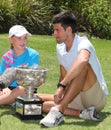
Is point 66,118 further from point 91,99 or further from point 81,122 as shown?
point 91,99

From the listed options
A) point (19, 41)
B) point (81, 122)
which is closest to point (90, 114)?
point (81, 122)

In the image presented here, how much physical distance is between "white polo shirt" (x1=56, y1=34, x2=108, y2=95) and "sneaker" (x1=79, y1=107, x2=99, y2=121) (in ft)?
0.81

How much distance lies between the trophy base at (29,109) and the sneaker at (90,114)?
434mm

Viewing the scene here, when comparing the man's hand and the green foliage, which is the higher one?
the man's hand

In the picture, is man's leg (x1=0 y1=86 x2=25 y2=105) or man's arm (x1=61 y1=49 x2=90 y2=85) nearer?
man's arm (x1=61 y1=49 x2=90 y2=85)

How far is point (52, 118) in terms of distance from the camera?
468 centimetres

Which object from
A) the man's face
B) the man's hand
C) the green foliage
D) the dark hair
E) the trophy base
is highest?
the dark hair

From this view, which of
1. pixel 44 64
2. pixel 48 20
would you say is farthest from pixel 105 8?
pixel 44 64

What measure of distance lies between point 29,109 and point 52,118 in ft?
1.08

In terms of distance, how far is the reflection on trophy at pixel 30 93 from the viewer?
479 cm

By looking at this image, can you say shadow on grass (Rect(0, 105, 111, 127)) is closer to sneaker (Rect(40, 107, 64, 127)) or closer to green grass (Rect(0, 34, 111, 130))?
green grass (Rect(0, 34, 111, 130))

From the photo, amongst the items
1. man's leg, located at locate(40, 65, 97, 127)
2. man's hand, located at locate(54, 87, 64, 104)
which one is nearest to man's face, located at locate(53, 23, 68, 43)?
man's leg, located at locate(40, 65, 97, 127)

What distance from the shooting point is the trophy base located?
4855mm

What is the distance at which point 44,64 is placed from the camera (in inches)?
358
